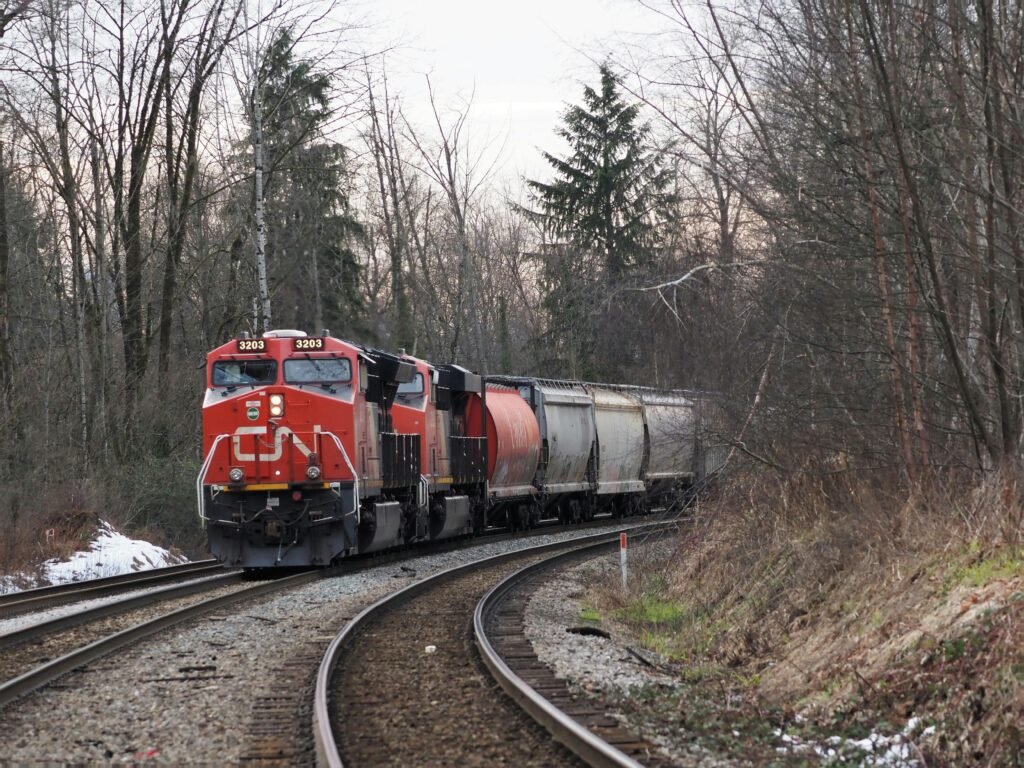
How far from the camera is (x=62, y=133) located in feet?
95.5

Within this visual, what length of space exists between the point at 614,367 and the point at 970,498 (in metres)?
35.9

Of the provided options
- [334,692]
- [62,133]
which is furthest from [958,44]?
[62,133]

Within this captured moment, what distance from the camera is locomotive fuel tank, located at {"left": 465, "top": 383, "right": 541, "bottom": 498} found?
24.7 metres

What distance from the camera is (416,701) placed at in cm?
871

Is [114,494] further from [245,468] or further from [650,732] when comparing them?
[650,732]

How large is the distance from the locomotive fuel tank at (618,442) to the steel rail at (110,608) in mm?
13632

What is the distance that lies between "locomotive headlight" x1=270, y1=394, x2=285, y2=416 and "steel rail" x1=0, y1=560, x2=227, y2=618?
2987 millimetres

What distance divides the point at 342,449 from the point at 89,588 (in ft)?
12.9

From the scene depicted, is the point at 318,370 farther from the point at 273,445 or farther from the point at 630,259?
the point at 630,259

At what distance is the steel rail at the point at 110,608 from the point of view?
11.9 m

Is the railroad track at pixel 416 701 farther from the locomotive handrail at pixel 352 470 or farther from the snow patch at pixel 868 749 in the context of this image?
the locomotive handrail at pixel 352 470

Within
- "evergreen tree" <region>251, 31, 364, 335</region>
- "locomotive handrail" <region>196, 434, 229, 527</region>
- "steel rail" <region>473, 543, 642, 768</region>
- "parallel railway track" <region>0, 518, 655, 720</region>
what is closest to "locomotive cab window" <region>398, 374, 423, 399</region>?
"parallel railway track" <region>0, 518, 655, 720</region>

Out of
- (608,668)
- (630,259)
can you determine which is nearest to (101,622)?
(608,668)

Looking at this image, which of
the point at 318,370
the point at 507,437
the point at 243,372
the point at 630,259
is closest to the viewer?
the point at 318,370
